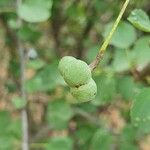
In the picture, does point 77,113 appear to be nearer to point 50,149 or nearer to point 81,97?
point 50,149

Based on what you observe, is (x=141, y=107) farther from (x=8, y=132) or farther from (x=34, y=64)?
(x=8, y=132)

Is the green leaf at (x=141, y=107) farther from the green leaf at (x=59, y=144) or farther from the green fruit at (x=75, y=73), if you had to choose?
the green leaf at (x=59, y=144)

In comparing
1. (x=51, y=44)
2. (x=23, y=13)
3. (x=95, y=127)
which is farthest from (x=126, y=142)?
(x=51, y=44)

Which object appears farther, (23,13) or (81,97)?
(23,13)

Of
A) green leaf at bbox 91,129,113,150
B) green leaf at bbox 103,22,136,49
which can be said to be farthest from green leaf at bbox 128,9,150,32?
green leaf at bbox 91,129,113,150

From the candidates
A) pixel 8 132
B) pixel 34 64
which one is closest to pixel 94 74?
pixel 34 64

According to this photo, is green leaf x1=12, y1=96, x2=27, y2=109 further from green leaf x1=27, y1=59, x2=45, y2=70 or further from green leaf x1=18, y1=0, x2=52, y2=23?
green leaf x1=18, y1=0, x2=52, y2=23
